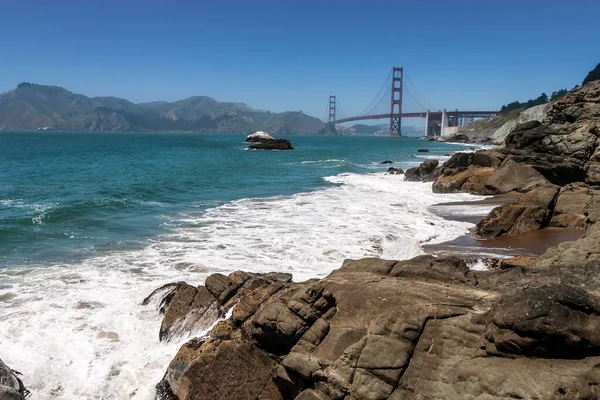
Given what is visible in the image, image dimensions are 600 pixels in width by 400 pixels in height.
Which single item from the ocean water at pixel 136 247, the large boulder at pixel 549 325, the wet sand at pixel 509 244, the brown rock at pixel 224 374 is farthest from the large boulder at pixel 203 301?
the wet sand at pixel 509 244

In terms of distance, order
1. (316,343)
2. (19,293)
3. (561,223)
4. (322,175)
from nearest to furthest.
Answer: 1. (316,343)
2. (19,293)
3. (561,223)
4. (322,175)

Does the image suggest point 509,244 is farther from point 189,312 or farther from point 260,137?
point 260,137

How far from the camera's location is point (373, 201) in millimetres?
19812

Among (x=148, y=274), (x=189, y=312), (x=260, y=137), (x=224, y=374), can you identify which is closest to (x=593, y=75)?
(x=260, y=137)

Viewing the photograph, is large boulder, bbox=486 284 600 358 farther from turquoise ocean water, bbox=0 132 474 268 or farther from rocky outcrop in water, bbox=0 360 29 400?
turquoise ocean water, bbox=0 132 474 268

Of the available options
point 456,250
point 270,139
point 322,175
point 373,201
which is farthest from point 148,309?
point 270,139

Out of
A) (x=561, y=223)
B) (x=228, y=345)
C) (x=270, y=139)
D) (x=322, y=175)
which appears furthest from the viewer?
(x=270, y=139)

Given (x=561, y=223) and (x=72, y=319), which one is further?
(x=561, y=223)

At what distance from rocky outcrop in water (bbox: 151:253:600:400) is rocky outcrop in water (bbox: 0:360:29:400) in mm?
1596

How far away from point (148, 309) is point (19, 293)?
2813 mm

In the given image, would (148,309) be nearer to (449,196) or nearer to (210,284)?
(210,284)

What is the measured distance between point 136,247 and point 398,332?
29.8 ft

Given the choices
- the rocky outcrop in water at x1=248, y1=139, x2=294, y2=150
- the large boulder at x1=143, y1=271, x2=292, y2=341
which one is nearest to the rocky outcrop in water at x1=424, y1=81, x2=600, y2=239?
the large boulder at x1=143, y1=271, x2=292, y2=341

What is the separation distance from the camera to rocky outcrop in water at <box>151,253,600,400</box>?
420 cm
